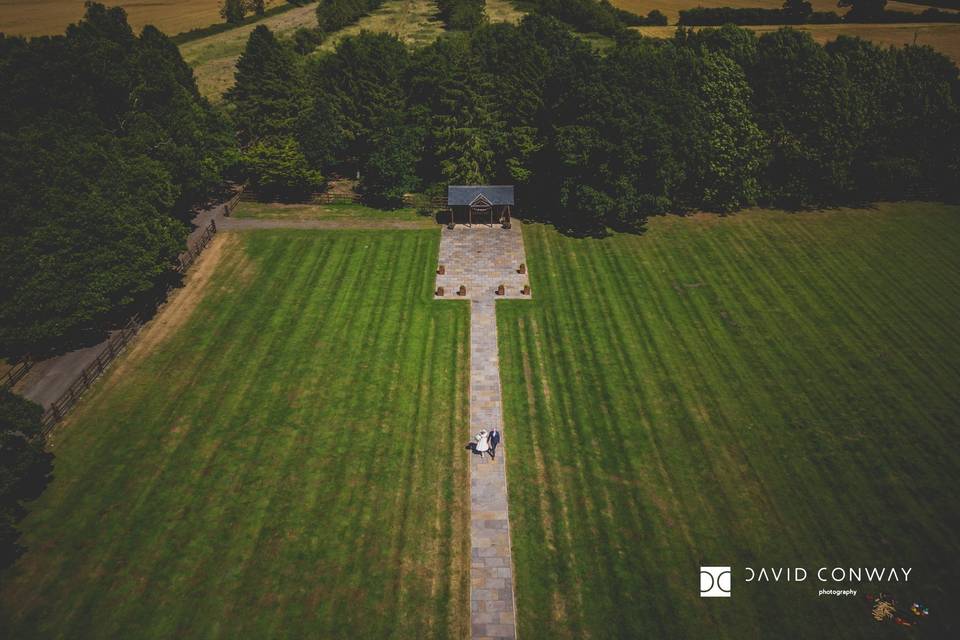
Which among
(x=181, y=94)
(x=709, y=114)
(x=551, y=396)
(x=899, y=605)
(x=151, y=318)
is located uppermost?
(x=181, y=94)

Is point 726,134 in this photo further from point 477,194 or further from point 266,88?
point 266,88

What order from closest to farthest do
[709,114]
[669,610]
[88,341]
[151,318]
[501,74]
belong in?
[669,610] < [88,341] < [151,318] < [709,114] < [501,74]

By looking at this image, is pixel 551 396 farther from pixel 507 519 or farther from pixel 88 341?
pixel 88 341

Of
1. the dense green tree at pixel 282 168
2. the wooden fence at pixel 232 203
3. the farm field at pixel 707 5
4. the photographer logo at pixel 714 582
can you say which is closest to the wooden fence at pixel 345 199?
the wooden fence at pixel 232 203

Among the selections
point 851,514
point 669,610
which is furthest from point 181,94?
point 851,514

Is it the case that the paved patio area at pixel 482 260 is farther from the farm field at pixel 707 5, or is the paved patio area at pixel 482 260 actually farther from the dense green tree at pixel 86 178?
the farm field at pixel 707 5

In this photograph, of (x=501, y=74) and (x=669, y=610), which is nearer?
(x=669, y=610)

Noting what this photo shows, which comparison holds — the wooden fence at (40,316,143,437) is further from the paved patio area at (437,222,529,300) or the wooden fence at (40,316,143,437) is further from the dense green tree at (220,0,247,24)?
the dense green tree at (220,0,247,24)
